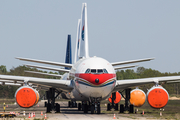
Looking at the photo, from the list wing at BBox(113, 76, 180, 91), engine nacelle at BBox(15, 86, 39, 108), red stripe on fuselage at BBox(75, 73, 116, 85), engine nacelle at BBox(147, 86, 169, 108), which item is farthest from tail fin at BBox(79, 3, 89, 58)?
engine nacelle at BBox(147, 86, 169, 108)

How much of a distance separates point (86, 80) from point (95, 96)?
5.01 ft

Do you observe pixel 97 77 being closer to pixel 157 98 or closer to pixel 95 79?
pixel 95 79

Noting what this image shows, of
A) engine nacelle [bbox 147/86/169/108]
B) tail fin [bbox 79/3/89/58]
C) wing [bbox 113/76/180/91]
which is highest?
tail fin [bbox 79/3/89/58]

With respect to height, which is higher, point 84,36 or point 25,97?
point 84,36

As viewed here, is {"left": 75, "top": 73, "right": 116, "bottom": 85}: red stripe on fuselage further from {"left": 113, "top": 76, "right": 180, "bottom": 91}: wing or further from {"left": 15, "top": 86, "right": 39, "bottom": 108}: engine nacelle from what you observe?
{"left": 15, "top": 86, "right": 39, "bottom": 108}: engine nacelle

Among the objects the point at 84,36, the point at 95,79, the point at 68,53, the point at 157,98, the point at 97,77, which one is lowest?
the point at 157,98

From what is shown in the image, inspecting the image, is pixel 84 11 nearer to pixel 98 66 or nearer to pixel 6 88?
pixel 98 66

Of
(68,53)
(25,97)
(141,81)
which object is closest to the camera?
(25,97)

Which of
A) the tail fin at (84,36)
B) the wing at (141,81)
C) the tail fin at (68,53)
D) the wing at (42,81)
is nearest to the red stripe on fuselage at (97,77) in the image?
the wing at (141,81)

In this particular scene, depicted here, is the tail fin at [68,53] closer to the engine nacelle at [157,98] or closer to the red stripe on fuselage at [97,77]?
the red stripe on fuselage at [97,77]

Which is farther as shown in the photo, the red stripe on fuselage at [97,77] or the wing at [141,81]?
the wing at [141,81]

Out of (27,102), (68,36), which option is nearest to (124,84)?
(27,102)

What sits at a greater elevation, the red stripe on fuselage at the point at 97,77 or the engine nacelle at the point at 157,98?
the red stripe on fuselage at the point at 97,77

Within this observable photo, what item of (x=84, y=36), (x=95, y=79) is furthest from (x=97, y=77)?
(x=84, y=36)
